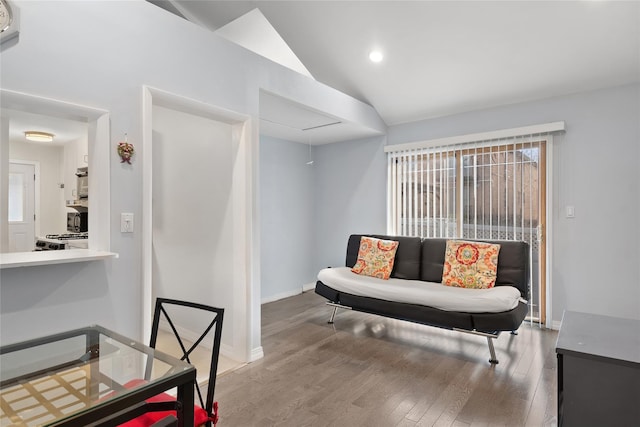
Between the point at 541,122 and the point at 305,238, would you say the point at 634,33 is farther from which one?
the point at 305,238

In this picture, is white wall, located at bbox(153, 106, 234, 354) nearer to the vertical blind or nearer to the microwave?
the microwave

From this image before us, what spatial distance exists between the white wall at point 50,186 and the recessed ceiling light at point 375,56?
5401 millimetres

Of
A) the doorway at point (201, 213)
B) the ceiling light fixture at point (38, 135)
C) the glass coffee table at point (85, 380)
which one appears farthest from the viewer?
the ceiling light fixture at point (38, 135)

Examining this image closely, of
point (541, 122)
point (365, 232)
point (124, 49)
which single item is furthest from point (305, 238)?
point (124, 49)

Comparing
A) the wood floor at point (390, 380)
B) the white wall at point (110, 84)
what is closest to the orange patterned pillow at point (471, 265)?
the wood floor at point (390, 380)

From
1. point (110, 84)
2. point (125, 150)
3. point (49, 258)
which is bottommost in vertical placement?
point (49, 258)

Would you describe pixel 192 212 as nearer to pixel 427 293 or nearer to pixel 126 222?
pixel 126 222

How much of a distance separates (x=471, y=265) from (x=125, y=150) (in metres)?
3.00

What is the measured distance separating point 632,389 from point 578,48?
295 cm

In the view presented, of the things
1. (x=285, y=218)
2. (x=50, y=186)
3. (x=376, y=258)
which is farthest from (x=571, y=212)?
(x=50, y=186)

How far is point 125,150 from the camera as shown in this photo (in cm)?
206

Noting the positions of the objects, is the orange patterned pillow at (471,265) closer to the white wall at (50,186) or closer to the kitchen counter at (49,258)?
the kitchen counter at (49,258)

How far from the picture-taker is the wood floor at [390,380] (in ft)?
6.70

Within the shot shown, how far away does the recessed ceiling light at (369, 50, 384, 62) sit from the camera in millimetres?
3438
